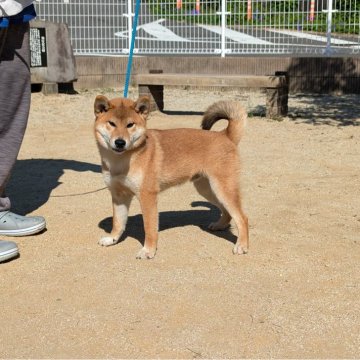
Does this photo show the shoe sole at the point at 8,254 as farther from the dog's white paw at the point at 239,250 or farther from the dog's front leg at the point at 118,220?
the dog's white paw at the point at 239,250

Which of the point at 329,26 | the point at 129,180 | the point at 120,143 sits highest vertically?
the point at 329,26

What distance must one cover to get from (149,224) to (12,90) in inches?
47.7

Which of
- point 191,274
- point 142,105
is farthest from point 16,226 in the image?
point 191,274

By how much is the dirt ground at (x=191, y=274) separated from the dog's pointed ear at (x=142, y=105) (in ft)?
2.88

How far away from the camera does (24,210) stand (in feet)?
15.9

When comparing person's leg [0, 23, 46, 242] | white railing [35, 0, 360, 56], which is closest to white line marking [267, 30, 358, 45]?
white railing [35, 0, 360, 56]

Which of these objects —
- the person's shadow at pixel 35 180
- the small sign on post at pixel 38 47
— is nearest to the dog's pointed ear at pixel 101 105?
the person's shadow at pixel 35 180

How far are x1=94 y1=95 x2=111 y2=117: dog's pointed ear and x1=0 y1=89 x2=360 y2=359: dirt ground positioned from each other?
88 centimetres

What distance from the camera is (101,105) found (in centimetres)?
375

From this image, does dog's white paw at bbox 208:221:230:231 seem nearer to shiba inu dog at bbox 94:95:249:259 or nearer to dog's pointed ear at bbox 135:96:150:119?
shiba inu dog at bbox 94:95:249:259

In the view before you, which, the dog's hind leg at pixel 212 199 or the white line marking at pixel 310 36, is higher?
the white line marking at pixel 310 36

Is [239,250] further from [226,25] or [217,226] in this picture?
[226,25]

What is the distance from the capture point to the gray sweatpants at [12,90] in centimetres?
390

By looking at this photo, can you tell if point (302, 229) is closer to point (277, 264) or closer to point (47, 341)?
point (277, 264)
